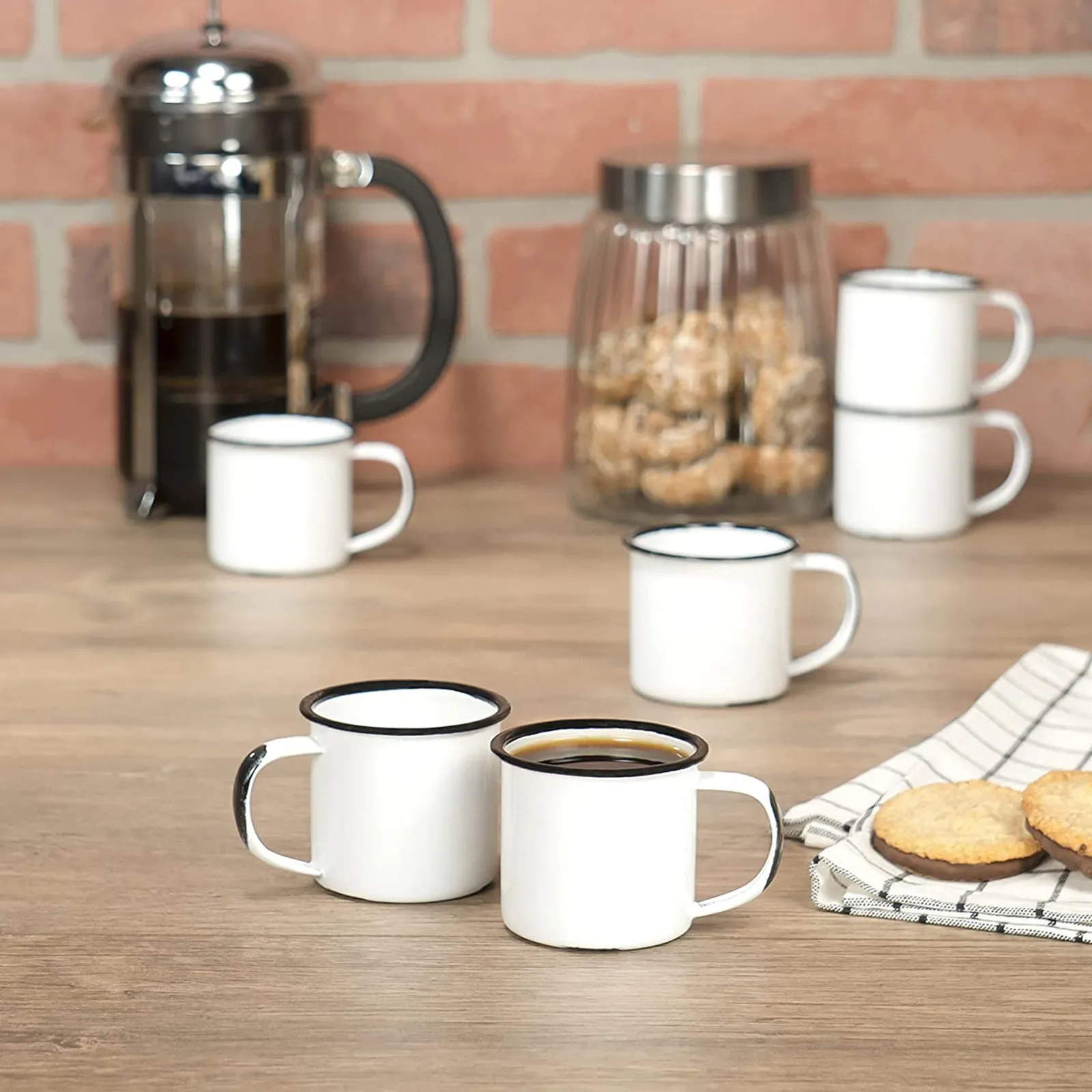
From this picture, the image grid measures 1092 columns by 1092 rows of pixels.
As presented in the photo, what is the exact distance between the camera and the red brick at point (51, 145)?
4.82 ft

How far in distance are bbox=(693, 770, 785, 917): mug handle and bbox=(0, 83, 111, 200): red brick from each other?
38.5 inches

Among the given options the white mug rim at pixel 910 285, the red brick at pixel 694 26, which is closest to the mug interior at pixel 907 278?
the white mug rim at pixel 910 285

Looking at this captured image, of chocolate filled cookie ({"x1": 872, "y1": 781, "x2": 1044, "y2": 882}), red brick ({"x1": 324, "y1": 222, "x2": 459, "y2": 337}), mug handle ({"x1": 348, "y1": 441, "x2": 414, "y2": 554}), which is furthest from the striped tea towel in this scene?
red brick ({"x1": 324, "y1": 222, "x2": 459, "y2": 337})

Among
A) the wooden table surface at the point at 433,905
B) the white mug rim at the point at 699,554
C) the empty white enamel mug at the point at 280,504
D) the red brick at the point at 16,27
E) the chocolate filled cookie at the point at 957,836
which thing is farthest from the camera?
the red brick at the point at 16,27

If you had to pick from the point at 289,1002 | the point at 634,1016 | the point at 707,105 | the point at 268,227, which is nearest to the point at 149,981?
the point at 289,1002

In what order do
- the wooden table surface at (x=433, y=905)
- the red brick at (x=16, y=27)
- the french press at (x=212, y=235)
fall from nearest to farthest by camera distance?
the wooden table surface at (x=433, y=905)
the french press at (x=212, y=235)
the red brick at (x=16, y=27)

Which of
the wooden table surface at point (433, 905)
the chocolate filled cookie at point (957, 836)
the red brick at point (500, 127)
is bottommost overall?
the wooden table surface at point (433, 905)

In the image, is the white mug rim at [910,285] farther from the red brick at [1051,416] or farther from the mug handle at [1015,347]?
the red brick at [1051,416]

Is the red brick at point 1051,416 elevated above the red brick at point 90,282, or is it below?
below

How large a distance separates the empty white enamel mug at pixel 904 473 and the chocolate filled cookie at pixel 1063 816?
1.97 ft

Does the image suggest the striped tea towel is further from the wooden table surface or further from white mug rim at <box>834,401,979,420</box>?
white mug rim at <box>834,401,979,420</box>

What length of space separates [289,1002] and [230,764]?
0.24m

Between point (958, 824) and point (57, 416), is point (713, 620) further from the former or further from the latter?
point (57, 416)

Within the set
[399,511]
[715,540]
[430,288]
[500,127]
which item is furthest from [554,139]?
[715,540]
